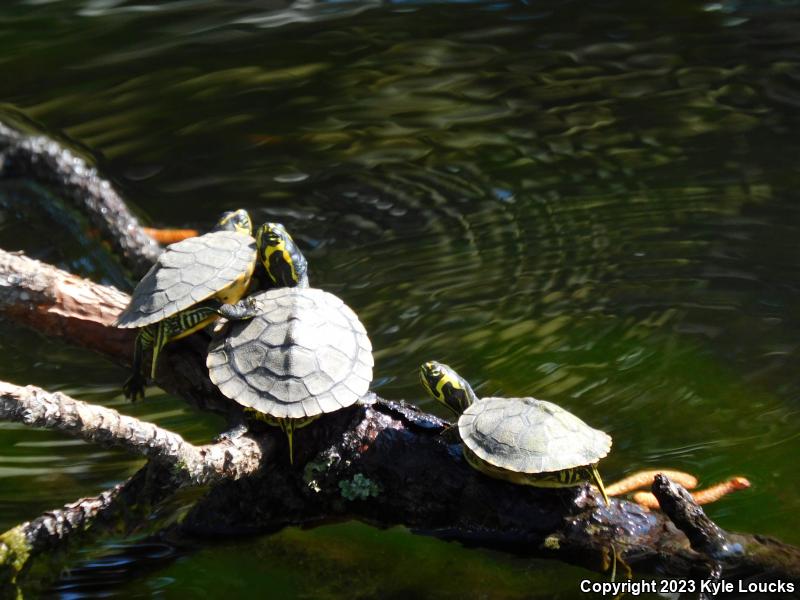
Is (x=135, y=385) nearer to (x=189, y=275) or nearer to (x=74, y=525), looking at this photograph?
(x=189, y=275)

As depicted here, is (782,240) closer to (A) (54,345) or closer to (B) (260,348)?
(B) (260,348)

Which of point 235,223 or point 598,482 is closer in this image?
point 598,482

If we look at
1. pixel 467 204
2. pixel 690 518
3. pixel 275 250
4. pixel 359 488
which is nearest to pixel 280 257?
pixel 275 250

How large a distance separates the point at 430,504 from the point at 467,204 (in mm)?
3205

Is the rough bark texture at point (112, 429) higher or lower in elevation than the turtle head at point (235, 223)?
higher

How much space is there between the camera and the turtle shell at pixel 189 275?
122 inches

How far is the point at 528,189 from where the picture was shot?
5.93 m

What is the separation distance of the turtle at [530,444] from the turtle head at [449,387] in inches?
7.2

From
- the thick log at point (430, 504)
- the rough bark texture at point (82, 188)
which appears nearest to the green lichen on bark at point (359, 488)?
the thick log at point (430, 504)

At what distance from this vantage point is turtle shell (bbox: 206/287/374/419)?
291 cm

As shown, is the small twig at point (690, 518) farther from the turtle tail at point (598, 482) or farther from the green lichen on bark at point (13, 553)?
the green lichen on bark at point (13, 553)

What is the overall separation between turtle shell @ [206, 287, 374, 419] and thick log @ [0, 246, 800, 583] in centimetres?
14

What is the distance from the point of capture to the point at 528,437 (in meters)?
2.76

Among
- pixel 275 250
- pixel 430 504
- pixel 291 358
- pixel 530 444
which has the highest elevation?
pixel 275 250
